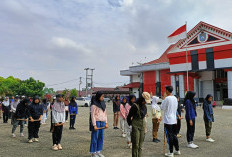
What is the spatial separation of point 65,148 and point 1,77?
82.0 meters

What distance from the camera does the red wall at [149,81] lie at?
39250 millimetres

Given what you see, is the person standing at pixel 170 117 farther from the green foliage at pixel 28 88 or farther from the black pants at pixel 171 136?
the green foliage at pixel 28 88

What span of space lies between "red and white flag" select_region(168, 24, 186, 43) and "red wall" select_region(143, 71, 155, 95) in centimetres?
1759

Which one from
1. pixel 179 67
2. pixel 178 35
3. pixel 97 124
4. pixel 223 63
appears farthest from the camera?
pixel 179 67

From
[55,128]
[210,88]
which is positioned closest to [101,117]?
[55,128]

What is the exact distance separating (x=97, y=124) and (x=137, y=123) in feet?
3.88

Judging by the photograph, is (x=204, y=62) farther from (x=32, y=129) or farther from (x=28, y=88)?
(x=28, y=88)

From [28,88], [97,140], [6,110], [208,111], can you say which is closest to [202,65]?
[208,111]

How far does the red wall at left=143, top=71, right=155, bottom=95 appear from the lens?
3925 centimetres

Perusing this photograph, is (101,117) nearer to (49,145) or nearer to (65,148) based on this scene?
(65,148)

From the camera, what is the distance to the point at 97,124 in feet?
17.3

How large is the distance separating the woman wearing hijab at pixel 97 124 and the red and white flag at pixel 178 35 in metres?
17.9

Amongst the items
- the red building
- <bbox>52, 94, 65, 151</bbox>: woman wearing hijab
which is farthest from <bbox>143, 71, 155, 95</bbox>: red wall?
<bbox>52, 94, 65, 151</bbox>: woman wearing hijab

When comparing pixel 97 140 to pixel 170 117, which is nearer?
pixel 97 140
